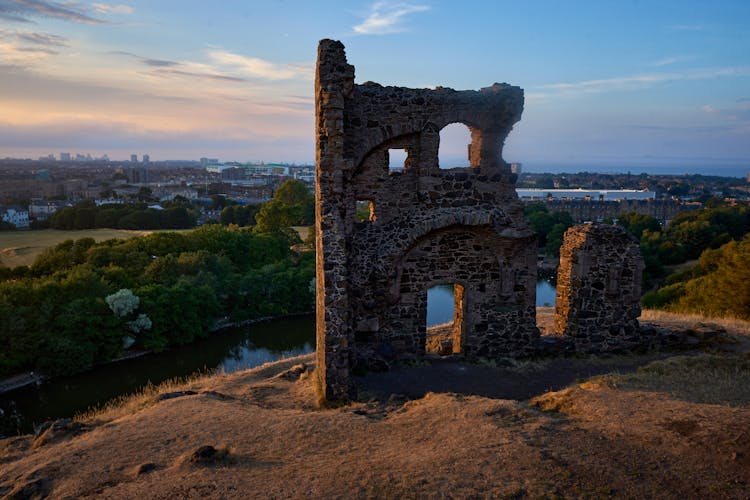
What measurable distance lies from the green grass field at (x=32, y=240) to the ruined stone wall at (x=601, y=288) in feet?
115

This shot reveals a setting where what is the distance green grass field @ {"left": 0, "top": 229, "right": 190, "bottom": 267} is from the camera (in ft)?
124

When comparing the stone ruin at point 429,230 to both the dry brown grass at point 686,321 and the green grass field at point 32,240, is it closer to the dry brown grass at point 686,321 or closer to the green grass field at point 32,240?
the dry brown grass at point 686,321

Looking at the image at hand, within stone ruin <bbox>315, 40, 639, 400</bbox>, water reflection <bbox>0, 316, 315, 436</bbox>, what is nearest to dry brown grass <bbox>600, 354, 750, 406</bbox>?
stone ruin <bbox>315, 40, 639, 400</bbox>

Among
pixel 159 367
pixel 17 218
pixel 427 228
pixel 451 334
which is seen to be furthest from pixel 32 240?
pixel 427 228

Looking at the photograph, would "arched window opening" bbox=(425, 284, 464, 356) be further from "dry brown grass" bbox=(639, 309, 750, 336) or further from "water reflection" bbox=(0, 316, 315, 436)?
"water reflection" bbox=(0, 316, 315, 436)

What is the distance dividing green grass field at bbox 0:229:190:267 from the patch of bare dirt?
108 feet

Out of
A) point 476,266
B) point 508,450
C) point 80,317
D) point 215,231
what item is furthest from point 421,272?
point 215,231

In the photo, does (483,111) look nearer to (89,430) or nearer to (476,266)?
(476,266)

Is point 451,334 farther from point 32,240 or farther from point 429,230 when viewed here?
point 32,240

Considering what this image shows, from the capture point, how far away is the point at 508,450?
242 inches

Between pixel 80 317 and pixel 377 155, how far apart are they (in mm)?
18109

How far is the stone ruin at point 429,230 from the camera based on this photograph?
1130 centimetres

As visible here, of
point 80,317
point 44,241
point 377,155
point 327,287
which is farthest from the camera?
point 44,241

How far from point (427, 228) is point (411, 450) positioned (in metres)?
5.80
